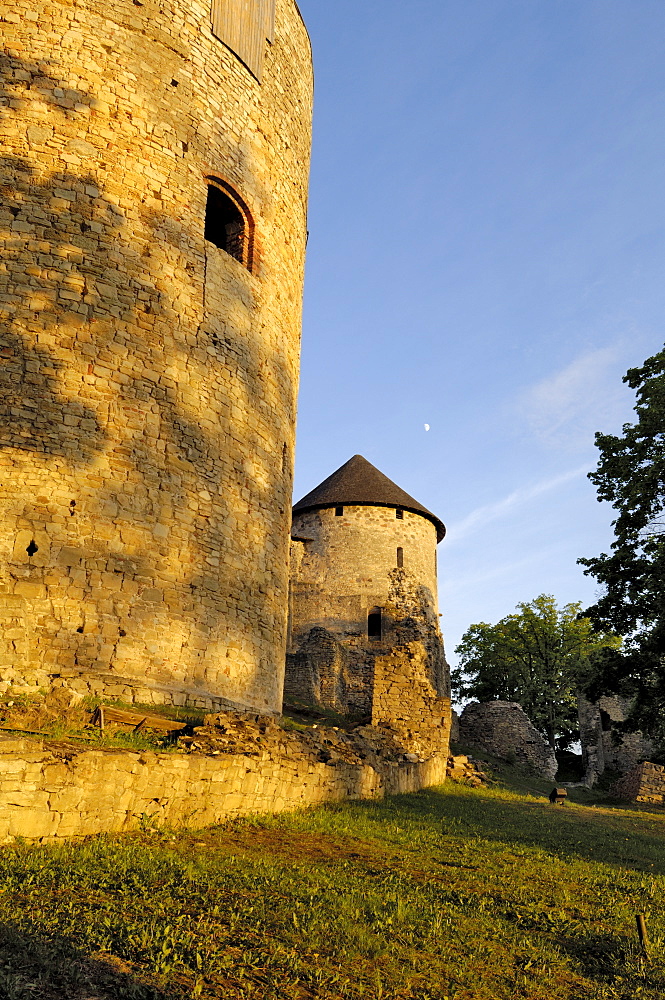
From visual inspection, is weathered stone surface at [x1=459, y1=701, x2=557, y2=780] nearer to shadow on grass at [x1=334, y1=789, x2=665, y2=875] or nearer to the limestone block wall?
→ the limestone block wall

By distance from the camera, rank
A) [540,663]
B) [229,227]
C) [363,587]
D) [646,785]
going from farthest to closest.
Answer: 1. [540,663]
2. [363,587]
3. [646,785]
4. [229,227]

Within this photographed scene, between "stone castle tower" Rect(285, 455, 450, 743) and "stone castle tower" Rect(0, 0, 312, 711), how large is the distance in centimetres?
1617

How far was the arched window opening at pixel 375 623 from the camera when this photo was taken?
30.0m

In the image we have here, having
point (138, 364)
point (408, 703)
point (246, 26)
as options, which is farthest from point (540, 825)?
point (246, 26)

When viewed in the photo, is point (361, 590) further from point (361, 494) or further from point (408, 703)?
point (408, 703)

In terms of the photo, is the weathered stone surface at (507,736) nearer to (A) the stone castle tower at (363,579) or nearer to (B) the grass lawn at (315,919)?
(A) the stone castle tower at (363,579)

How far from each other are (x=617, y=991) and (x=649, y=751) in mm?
29577

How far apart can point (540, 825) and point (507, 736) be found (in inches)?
608

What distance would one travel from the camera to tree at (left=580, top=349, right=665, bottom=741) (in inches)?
630

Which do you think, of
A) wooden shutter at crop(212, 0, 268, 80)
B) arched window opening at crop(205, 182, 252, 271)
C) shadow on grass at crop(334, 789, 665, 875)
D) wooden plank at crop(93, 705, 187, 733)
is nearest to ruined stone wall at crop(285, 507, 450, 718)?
shadow on grass at crop(334, 789, 665, 875)

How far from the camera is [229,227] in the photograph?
13.3 m

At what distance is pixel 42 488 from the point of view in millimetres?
9141

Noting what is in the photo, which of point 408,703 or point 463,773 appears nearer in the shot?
point 408,703

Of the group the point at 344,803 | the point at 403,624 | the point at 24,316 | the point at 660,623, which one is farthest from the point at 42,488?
the point at 403,624
